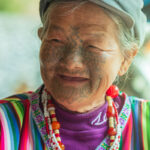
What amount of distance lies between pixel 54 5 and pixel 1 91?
90 cm

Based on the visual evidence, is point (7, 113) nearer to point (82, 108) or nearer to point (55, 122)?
point (55, 122)

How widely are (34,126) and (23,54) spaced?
31.8 inches

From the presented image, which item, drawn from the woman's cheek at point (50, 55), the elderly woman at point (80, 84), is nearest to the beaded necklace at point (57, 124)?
the elderly woman at point (80, 84)

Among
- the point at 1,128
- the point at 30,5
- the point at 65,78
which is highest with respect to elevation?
the point at 30,5

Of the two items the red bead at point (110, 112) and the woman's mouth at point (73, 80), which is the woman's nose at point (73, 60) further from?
the red bead at point (110, 112)

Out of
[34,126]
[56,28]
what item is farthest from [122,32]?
[34,126]

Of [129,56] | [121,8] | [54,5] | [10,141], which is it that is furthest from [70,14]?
[10,141]

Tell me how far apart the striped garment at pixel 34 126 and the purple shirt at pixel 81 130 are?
49 mm

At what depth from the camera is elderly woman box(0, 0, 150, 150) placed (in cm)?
104

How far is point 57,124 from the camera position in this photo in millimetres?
1158

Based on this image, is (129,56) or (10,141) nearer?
(10,141)

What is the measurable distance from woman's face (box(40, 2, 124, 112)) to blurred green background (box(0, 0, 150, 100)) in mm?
627

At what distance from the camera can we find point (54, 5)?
1.13 metres

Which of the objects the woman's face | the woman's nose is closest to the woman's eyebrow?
the woman's face
